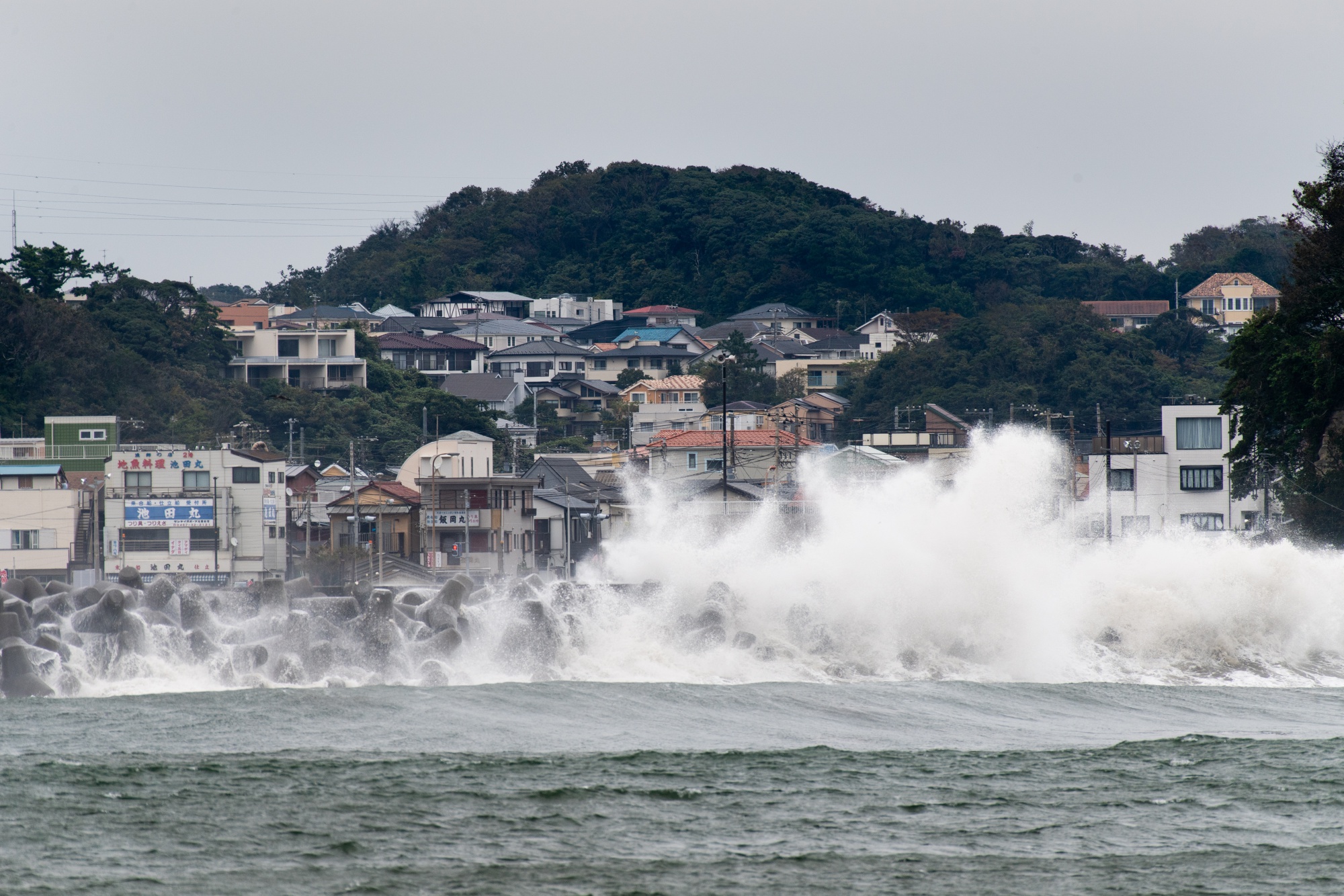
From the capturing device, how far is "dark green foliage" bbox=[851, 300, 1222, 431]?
288 ft

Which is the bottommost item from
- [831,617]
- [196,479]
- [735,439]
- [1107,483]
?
[831,617]

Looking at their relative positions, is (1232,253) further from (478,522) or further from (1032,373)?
(478,522)

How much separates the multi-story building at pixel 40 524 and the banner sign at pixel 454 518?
10799 mm

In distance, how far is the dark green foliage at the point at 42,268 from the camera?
79.2 metres

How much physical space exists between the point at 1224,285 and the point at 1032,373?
154 feet

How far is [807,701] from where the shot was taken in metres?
23.5

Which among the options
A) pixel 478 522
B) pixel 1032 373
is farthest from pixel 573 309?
pixel 478 522

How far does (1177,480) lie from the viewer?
5325cm

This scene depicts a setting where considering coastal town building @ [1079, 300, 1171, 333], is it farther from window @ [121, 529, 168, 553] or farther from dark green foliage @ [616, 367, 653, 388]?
window @ [121, 529, 168, 553]

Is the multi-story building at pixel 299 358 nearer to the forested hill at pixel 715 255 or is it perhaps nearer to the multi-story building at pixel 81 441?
the multi-story building at pixel 81 441

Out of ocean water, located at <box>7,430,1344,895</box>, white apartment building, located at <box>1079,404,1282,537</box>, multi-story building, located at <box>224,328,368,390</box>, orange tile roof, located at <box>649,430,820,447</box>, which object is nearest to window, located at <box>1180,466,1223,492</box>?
white apartment building, located at <box>1079,404,1282,537</box>

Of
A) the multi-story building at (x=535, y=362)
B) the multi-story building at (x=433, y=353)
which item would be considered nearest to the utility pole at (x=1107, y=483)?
the multi-story building at (x=433, y=353)

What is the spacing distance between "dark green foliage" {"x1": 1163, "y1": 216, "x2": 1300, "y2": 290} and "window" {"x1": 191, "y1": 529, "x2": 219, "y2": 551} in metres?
99.5

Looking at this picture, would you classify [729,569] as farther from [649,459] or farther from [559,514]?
[649,459]
